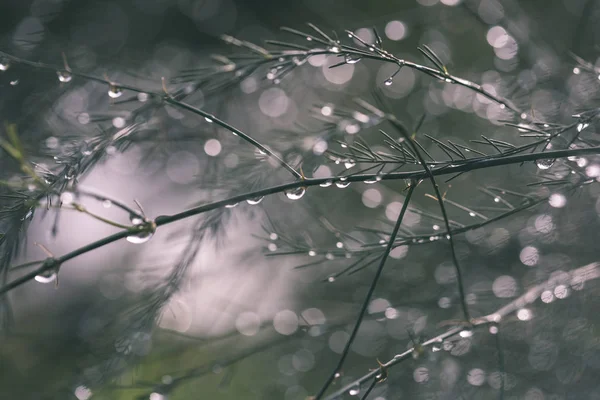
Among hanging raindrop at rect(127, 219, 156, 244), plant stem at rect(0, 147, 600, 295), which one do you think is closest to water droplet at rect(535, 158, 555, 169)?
plant stem at rect(0, 147, 600, 295)

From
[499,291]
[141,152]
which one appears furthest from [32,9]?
[499,291]

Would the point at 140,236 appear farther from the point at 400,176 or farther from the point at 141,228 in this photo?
the point at 400,176

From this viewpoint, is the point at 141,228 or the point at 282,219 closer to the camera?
the point at 141,228

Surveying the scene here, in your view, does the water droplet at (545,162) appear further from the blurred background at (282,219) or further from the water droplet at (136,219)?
the water droplet at (136,219)

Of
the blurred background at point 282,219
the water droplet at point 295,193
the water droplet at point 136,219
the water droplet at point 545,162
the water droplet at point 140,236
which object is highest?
the water droplet at point 545,162

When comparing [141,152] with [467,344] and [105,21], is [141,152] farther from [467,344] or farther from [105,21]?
[467,344]

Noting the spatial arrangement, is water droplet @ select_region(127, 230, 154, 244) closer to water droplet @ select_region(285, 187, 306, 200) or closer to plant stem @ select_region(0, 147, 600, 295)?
plant stem @ select_region(0, 147, 600, 295)

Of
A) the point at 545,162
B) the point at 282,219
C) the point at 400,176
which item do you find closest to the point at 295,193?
the point at 400,176

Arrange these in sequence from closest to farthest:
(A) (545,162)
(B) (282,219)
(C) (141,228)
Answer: (C) (141,228) < (A) (545,162) < (B) (282,219)

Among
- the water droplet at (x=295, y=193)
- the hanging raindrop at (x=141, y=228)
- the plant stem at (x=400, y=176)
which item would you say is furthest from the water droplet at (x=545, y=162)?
the hanging raindrop at (x=141, y=228)
